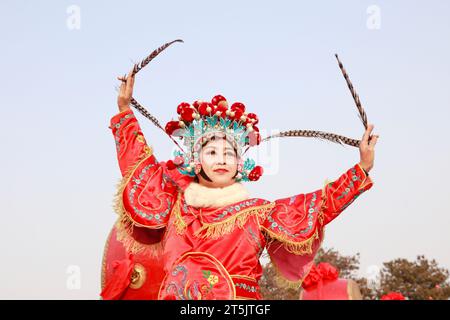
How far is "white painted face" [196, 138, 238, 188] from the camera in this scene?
523 centimetres

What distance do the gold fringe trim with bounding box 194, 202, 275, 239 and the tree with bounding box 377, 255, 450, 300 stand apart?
35.8 feet

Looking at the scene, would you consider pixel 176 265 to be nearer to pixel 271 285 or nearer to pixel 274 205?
pixel 274 205

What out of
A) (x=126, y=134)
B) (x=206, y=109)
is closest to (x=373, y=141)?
(x=206, y=109)

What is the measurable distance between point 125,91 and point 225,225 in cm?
125

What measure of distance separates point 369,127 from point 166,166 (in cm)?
157

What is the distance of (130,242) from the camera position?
5.29 meters

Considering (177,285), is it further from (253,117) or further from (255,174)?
(253,117)

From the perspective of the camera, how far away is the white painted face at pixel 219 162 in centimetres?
523

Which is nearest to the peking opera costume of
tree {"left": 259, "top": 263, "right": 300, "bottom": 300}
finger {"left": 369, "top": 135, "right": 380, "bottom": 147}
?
finger {"left": 369, "top": 135, "right": 380, "bottom": 147}

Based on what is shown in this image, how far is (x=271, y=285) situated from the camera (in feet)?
51.4

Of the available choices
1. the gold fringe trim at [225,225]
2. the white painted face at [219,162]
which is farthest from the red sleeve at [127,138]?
the gold fringe trim at [225,225]

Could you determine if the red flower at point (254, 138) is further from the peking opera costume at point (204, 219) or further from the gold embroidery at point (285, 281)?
the gold embroidery at point (285, 281)

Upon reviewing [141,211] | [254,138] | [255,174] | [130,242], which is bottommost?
[130,242]

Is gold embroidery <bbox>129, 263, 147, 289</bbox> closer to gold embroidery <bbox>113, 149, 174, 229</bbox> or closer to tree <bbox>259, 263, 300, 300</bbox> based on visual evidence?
gold embroidery <bbox>113, 149, 174, 229</bbox>
